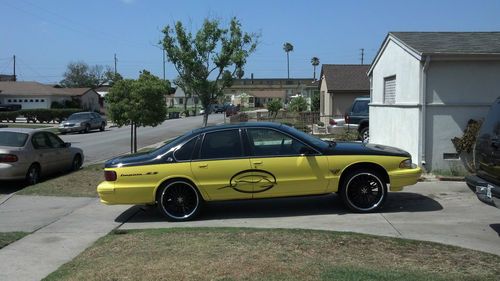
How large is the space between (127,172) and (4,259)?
→ 8.13ft

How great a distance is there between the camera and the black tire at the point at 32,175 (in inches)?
532

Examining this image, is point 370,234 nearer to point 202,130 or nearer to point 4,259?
point 202,130

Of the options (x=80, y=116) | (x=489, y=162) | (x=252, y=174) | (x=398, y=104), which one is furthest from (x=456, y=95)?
(x=80, y=116)

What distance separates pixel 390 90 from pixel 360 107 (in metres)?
7.94

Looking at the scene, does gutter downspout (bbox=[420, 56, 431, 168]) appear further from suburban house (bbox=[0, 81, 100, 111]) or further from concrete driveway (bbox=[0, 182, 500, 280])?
suburban house (bbox=[0, 81, 100, 111])

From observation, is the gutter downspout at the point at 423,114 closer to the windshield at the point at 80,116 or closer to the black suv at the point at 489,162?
the black suv at the point at 489,162

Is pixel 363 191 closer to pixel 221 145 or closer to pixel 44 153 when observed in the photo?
pixel 221 145

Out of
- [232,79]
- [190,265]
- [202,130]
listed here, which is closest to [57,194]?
[202,130]

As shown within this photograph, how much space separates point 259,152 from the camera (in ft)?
29.0

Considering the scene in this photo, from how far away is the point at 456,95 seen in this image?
1209cm

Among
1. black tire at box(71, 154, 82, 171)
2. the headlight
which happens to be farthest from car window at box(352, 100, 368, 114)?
the headlight

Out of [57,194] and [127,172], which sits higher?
[127,172]

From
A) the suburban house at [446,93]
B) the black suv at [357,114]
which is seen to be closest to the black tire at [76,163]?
the suburban house at [446,93]

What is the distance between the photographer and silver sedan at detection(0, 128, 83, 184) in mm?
13025
